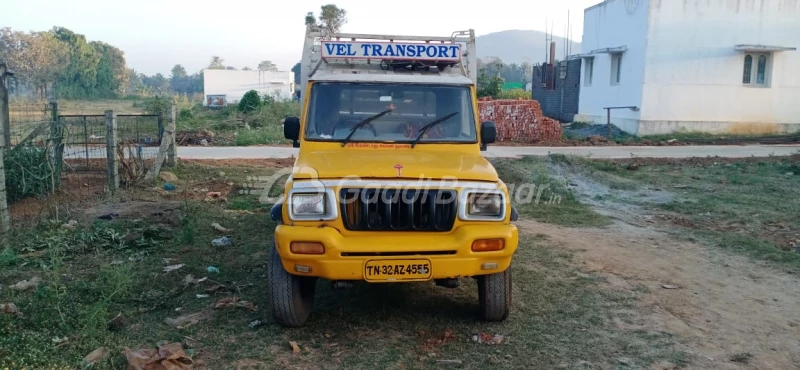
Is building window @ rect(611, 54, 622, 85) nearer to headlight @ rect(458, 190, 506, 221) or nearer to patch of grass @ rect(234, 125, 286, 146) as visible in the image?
patch of grass @ rect(234, 125, 286, 146)

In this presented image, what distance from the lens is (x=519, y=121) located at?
22.4 m

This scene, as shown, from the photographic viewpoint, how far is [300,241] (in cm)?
454

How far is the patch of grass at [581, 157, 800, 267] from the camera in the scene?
8109 mm

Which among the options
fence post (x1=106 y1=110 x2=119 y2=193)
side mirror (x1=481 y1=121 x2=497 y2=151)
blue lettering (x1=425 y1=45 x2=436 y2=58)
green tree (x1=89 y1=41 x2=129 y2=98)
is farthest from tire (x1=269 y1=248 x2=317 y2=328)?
green tree (x1=89 y1=41 x2=129 y2=98)

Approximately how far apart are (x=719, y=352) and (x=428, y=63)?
4073 millimetres

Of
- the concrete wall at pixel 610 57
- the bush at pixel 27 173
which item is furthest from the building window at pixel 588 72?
the bush at pixel 27 173

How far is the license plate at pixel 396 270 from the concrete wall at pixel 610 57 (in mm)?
21999

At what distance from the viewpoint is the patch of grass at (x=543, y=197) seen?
9.71 m

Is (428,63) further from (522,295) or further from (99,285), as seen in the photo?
(99,285)

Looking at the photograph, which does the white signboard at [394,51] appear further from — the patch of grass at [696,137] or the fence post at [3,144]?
the patch of grass at [696,137]

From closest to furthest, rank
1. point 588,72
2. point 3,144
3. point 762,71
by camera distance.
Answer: point 3,144 → point 762,71 → point 588,72

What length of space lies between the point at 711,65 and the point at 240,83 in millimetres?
46302

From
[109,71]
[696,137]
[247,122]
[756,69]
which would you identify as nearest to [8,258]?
[247,122]

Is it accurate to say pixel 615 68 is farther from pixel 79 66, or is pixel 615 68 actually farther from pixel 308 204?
pixel 79 66
